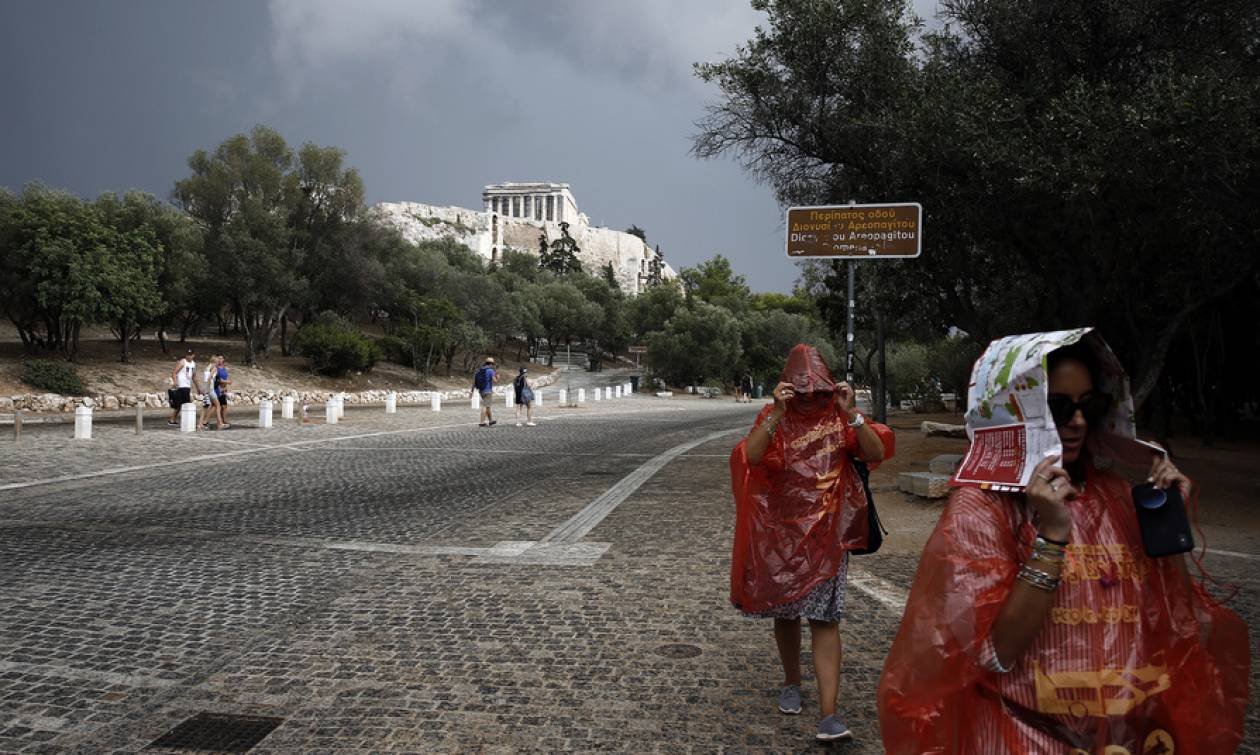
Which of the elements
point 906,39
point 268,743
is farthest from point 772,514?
point 906,39

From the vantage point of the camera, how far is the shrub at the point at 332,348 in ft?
126

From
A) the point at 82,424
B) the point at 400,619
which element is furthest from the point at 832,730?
the point at 82,424

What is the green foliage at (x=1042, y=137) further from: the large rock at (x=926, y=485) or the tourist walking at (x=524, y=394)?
the tourist walking at (x=524, y=394)

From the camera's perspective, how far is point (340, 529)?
8117 mm

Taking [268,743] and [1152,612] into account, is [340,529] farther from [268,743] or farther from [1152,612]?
[1152,612]

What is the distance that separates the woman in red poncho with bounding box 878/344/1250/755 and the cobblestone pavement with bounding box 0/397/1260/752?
1.85m

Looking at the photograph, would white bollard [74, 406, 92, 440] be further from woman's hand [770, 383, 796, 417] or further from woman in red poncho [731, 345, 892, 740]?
woman's hand [770, 383, 796, 417]

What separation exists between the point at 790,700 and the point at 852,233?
7199 mm

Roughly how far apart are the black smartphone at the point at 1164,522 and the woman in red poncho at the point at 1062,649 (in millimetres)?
30

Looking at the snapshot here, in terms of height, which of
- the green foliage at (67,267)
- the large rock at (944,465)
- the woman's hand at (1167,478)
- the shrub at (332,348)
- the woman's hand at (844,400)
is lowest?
the large rock at (944,465)

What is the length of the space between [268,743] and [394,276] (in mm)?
48150

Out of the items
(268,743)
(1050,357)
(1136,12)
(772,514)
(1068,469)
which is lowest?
(268,743)

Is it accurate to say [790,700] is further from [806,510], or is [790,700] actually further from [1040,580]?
[1040,580]

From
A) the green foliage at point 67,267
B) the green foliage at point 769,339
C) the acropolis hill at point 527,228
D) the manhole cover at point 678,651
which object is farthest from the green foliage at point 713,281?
the manhole cover at point 678,651
